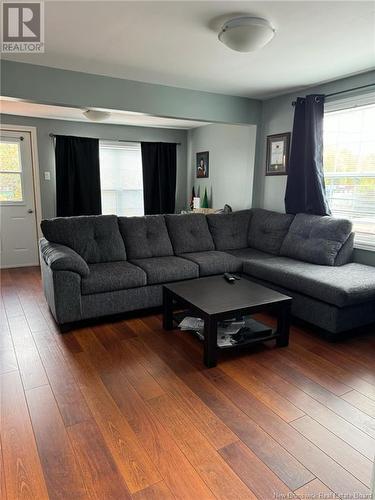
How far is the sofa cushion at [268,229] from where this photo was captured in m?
3.79

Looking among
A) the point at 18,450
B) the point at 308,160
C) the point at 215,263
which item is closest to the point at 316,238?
the point at 308,160

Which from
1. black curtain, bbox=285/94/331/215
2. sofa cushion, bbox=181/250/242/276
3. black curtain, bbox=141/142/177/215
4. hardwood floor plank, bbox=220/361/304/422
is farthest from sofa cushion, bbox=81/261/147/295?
black curtain, bbox=141/142/177/215

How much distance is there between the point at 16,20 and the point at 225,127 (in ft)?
11.2

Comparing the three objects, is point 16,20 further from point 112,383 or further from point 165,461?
point 165,461

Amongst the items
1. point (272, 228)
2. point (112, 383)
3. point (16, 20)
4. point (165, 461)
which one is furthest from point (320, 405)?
point (16, 20)

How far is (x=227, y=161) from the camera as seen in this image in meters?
5.08

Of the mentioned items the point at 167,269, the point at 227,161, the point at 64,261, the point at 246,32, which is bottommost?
the point at 167,269

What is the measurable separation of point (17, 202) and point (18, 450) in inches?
165

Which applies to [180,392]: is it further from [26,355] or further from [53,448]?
[26,355]

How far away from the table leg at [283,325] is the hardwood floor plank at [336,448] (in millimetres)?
810

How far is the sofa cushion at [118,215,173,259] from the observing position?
11.7 feet

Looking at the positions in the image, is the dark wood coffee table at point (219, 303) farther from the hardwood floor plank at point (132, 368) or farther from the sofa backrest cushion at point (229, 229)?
the sofa backrest cushion at point (229, 229)

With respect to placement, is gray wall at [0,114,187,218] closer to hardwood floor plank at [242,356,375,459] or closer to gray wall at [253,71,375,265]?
gray wall at [253,71,375,265]

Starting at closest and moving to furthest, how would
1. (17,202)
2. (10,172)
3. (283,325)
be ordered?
(283,325) < (10,172) < (17,202)
